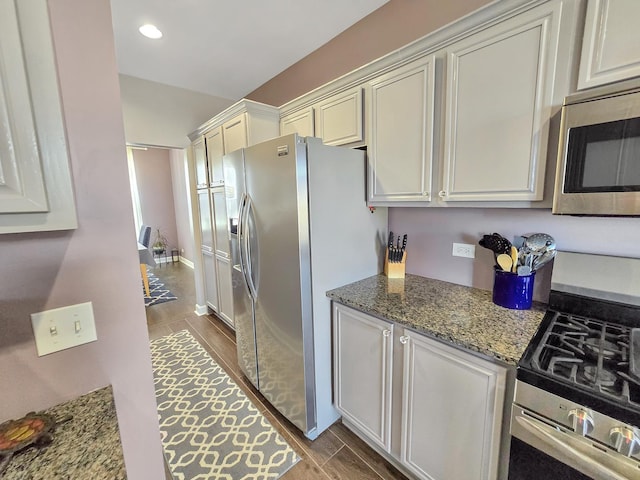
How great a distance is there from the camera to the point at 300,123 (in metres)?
2.23

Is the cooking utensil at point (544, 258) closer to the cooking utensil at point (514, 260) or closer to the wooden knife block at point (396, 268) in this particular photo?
the cooking utensil at point (514, 260)

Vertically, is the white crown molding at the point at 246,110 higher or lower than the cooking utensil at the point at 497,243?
higher

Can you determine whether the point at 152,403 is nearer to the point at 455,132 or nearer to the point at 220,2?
the point at 455,132

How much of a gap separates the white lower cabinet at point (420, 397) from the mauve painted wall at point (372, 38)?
1.82m

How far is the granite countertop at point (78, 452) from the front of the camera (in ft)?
1.90

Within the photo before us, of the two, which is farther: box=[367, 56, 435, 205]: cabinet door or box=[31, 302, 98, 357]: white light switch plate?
box=[367, 56, 435, 205]: cabinet door

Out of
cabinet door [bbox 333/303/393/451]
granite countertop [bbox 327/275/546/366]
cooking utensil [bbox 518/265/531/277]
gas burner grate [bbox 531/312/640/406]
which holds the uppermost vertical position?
cooking utensil [bbox 518/265/531/277]

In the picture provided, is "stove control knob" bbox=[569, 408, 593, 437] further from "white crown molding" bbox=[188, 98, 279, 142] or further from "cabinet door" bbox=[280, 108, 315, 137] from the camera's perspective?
"white crown molding" bbox=[188, 98, 279, 142]

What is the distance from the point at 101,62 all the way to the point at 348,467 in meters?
2.10

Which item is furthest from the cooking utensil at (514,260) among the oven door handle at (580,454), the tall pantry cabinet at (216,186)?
the tall pantry cabinet at (216,186)

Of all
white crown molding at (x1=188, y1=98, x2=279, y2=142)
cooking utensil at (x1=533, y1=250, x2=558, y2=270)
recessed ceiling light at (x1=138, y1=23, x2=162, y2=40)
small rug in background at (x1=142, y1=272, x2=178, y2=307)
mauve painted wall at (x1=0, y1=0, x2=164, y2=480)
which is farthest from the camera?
small rug in background at (x1=142, y1=272, x2=178, y2=307)

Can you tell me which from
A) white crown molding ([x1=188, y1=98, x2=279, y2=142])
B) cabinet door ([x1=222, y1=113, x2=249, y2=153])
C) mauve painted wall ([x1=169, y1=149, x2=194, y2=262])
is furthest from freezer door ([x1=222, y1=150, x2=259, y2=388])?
mauve painted wall ([x1=169, y1=149, x2=194, y2=262])

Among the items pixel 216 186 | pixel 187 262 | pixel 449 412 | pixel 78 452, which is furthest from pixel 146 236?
pixel 449 412

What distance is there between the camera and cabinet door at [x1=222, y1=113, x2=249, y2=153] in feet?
7.83
